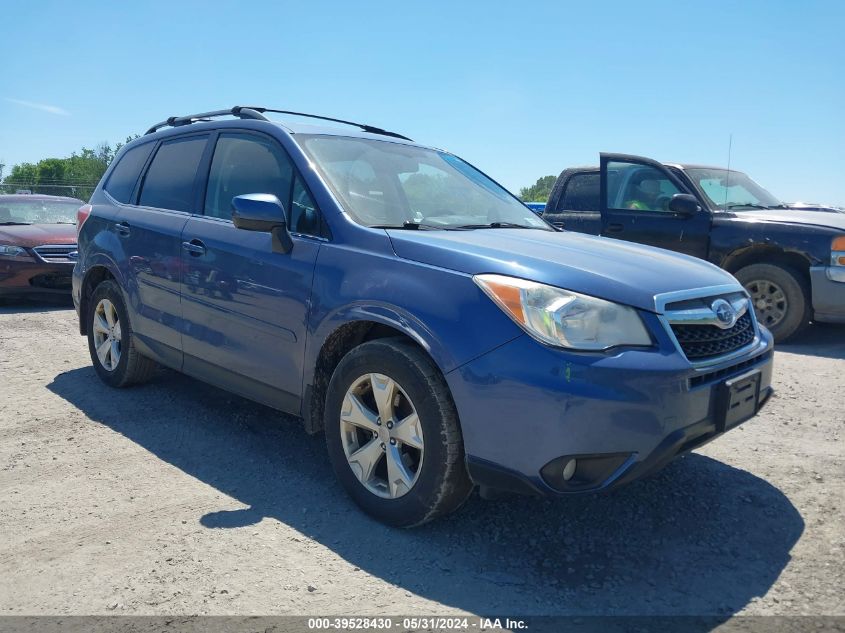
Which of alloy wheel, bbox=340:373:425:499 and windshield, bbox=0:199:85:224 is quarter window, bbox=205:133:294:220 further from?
windshield, bbox=0:199:85:224

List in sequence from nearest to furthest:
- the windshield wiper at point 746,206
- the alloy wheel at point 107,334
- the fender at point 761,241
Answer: the alloy wheel at point 107,334
the fender at point 761,241
the windshield wiper at point 746,206

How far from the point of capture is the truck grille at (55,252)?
29.9 feet

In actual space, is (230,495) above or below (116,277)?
below

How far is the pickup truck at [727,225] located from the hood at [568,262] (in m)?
4.09

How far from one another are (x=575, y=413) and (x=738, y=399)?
0.86 m

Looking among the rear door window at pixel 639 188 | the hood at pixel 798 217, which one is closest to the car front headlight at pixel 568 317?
the hood at pixel 798 217

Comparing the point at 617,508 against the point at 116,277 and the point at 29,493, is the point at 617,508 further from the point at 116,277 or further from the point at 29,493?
the point at 116,277

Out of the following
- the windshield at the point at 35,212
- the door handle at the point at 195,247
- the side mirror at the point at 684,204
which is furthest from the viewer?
the windshield at the point at 35,212

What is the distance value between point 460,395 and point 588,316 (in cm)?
58

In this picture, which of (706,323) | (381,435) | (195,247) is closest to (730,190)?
(706,323)

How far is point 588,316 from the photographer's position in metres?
2.72

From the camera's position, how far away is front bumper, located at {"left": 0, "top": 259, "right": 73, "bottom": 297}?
898 centimetres

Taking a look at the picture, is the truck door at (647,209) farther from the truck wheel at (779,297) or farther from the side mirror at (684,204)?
the truck wheel at (779,297)

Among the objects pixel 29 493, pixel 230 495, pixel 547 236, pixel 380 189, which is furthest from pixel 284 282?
pixel 29 493
